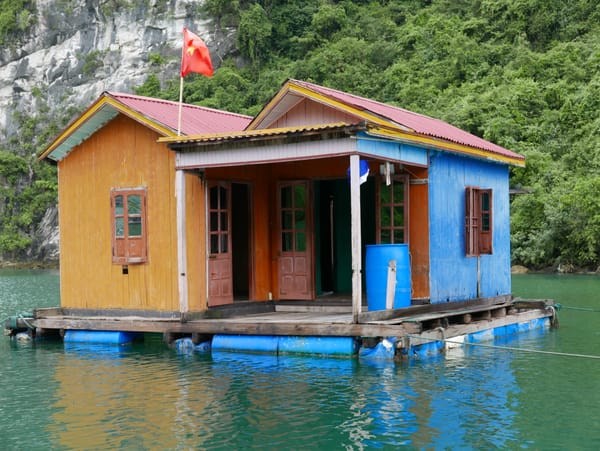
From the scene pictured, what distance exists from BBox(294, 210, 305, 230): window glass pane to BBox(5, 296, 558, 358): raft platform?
146 cm

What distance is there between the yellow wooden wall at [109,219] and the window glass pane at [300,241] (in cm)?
248

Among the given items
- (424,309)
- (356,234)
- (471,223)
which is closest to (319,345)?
(356,234)

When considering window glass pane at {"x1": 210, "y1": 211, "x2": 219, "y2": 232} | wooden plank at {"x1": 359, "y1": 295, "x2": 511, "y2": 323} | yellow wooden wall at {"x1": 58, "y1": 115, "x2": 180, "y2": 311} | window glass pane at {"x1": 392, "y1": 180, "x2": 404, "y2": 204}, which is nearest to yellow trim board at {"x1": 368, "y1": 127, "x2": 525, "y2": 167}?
window glass pane at {"x1": 392, "y1": 180, "x2": 404, "y2": 204}

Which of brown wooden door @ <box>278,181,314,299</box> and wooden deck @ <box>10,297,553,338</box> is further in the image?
brown wooden door @ <box>278,181,314,299</box>

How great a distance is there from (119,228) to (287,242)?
3.21 meters

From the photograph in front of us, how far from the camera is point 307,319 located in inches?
600

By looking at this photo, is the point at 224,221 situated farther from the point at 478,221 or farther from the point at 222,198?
the point at 478,221

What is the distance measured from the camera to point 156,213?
16688mm

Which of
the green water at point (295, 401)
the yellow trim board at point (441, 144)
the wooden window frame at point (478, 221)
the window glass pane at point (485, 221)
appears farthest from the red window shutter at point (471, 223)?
the green water at point (295, 401)

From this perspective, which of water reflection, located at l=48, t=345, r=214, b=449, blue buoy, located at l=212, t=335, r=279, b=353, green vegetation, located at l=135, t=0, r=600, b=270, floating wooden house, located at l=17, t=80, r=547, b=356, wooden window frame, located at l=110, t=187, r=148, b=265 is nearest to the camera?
water reflection, located at l=48, t=345, r=214, b=449

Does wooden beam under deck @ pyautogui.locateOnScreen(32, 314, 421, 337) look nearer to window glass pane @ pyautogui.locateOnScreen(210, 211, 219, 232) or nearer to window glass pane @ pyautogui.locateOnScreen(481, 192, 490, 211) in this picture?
window glass pane @ pyautogui.locateOnScreen(210, 211, 219, 232)

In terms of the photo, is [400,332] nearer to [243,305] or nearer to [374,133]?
[374,133]

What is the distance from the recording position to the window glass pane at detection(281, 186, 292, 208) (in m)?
17.6

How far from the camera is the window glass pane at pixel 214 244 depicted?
16.7 m
